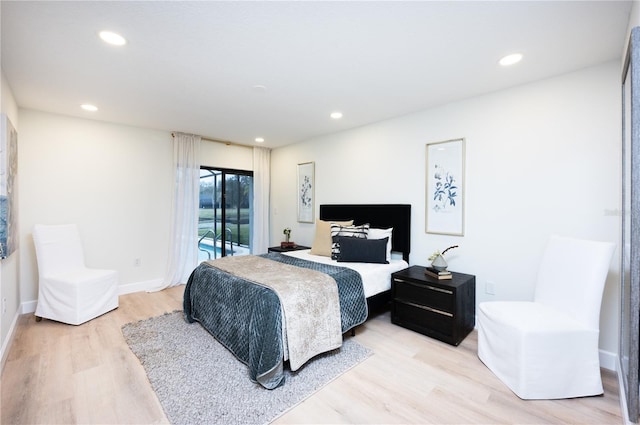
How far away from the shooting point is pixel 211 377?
211 cm

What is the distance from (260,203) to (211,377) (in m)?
3.62

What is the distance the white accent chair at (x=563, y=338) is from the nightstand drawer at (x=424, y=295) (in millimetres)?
463

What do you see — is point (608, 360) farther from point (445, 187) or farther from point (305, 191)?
point (305, 191)

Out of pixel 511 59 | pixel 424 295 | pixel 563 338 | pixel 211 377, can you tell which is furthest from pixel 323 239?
pixel 511 59

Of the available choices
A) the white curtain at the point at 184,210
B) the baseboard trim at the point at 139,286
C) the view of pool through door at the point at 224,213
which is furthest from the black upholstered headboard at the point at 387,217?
the baseboard trim at the point at 139,286

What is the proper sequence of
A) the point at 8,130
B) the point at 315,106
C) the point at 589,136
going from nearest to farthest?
the point at 589,136 → the point at 8,130 → the point at 315,106

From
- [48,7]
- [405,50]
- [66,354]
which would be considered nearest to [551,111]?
[405,50]

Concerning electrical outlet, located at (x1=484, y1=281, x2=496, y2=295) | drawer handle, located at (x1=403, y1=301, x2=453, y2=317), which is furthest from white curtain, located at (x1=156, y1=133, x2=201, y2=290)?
electrical outlet, located at (x1=484, y1=281, x2=496, y2=295)

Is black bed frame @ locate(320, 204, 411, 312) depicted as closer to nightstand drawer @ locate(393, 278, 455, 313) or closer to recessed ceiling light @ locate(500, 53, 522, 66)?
nightstand drawer @ locate(393, 278, 455, 313)

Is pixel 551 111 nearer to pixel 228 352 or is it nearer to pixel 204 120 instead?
pixel 228 352

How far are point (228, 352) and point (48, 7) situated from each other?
105 inches

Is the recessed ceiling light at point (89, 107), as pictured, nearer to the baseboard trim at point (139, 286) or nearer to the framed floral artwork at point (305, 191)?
the baseboard trim at point (139, 286)

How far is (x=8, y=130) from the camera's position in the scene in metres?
2.51

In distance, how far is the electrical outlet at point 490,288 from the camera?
9.38 feet
